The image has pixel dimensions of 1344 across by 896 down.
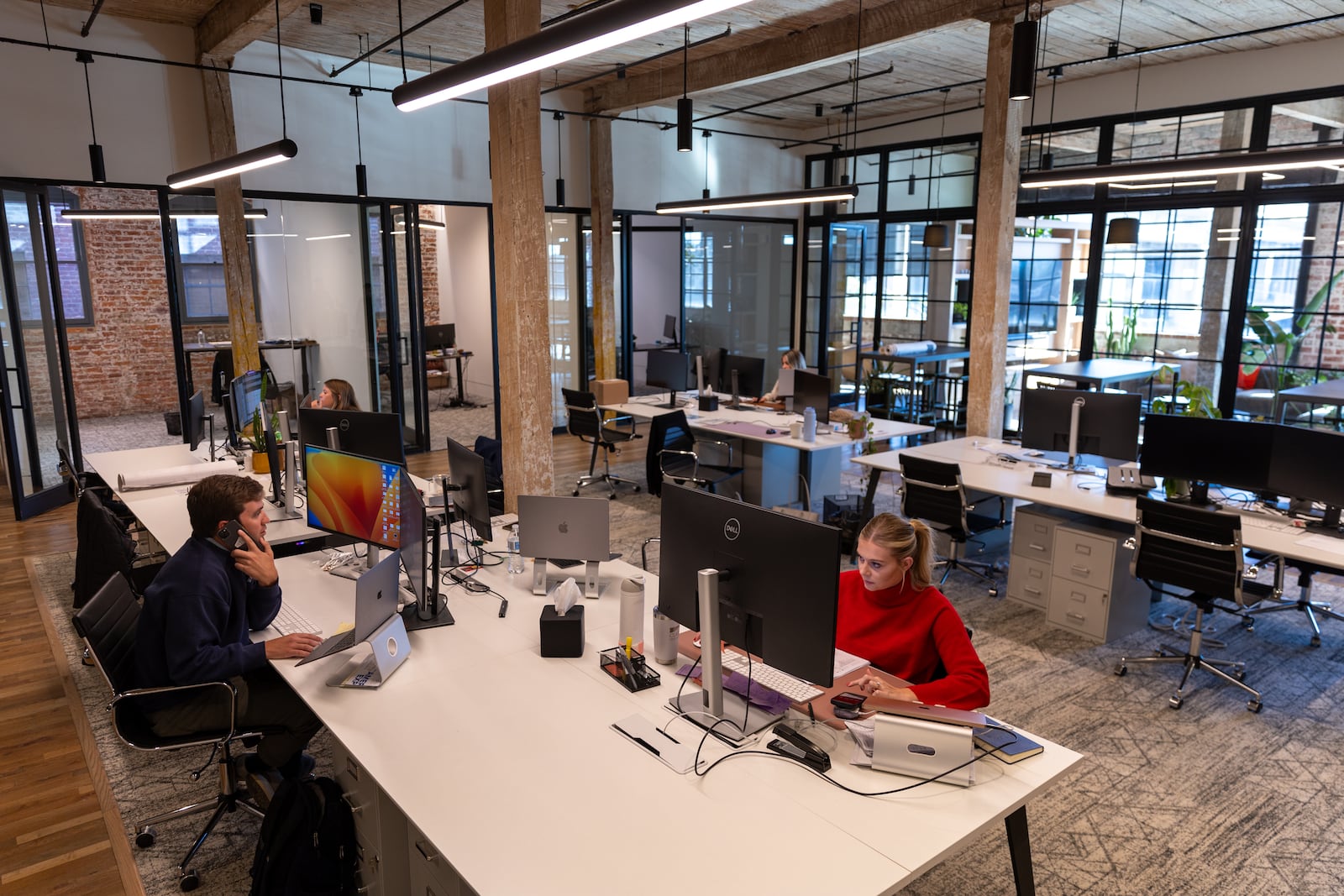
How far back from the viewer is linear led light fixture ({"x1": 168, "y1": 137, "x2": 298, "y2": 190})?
471cm

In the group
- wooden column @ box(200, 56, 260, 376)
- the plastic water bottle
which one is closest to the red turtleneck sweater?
the plastic water bottle

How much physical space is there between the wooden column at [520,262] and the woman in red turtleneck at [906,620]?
3178 mm

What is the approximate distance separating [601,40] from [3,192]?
6.81 m

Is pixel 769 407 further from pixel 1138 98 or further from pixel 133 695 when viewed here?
pixel 133 695

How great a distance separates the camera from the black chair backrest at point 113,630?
115 inches

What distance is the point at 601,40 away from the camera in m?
2.75

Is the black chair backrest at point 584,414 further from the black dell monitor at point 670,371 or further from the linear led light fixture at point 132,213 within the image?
the linear led light fixture at point 132,213

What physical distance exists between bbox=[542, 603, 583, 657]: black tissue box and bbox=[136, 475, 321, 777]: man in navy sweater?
819 mm

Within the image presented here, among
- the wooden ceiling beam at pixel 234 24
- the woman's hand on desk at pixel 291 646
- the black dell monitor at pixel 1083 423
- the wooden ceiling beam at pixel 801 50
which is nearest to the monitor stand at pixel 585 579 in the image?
the woman's hand on desk at pixel 291 646

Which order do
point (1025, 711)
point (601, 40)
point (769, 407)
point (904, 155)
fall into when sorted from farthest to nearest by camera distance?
point (904, 155) → point (769, 407) → point (1025, 711) → point (601, 40)

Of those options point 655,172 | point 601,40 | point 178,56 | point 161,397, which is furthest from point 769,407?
point 161,397

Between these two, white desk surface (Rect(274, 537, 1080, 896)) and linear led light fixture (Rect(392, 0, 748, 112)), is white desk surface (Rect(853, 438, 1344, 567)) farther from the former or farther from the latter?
linear led light fixture (Rect(392, 0, 748, 112))

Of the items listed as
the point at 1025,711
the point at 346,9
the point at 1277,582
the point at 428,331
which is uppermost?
the point at 346,9

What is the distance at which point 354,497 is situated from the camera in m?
3.69
